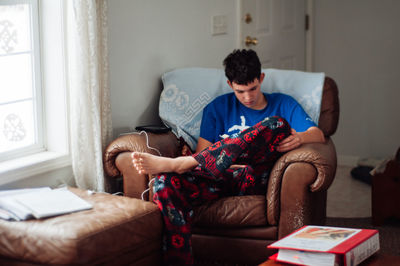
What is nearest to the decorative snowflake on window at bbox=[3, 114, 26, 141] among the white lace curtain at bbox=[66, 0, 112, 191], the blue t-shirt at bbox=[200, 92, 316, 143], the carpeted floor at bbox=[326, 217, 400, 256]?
the white lace curtain at bbox=[66, 0, 112, 191]

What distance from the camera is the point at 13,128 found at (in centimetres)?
264

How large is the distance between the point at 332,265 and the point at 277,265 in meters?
0.16

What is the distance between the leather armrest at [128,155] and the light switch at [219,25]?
3.97 feet

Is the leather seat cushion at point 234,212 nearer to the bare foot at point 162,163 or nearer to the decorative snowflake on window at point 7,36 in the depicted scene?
the bare foot at point 162,163

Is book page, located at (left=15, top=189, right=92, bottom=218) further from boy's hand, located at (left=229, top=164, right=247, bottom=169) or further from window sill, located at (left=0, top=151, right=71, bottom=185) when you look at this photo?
boy's hand, located at (left=229, top=164, right=247, bottom=169)

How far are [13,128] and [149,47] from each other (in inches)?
35.2

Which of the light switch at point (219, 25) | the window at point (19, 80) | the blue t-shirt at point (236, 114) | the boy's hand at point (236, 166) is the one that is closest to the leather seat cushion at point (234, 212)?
the boy's hand at point (236, 166)

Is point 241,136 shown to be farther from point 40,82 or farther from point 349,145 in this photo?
point 349,145

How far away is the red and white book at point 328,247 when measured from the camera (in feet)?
5.22

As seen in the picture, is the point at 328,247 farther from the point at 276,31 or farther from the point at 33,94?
the point at 276,31

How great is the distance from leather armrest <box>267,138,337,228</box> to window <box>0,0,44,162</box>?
1.15m

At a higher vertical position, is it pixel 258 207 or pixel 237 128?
pixel 237 128

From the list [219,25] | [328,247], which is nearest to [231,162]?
[328,247]

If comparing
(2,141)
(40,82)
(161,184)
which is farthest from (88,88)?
(161,184)
